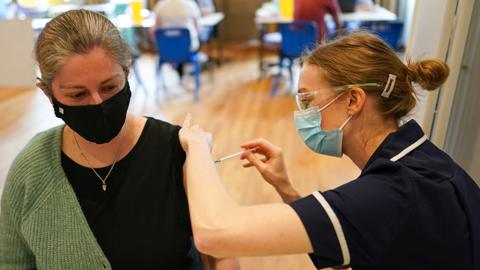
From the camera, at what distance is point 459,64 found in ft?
5.41

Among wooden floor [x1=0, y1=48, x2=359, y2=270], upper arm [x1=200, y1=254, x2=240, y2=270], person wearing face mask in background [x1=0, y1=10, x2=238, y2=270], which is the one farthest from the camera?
wooden floor [x1=0, y1=48, x2=359, y2=270]

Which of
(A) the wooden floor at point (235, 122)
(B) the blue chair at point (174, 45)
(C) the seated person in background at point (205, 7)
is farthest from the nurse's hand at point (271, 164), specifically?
(C) the seated person in background at point (205, 7)

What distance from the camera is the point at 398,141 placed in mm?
974

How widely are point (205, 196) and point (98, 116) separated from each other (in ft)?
1.32

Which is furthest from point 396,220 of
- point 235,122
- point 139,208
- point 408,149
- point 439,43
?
point 235,122

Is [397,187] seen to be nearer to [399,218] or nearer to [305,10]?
[399,218]

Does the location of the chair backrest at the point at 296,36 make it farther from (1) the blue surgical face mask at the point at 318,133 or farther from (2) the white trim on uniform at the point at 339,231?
(2) the white trim on uniform at the point at 339,231

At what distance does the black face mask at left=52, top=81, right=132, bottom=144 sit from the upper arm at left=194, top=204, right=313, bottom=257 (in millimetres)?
470

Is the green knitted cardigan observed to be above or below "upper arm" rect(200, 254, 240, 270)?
above

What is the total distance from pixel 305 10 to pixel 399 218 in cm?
382

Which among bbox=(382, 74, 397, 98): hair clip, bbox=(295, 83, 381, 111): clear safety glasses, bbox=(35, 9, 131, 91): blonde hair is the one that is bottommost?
bbox=(295, 83, 381, 111): clear safety glasses

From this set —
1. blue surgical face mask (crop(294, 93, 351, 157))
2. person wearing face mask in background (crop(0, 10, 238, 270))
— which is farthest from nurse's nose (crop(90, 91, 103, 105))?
blue surgical face mask (crop(294, 93, 351, 157))

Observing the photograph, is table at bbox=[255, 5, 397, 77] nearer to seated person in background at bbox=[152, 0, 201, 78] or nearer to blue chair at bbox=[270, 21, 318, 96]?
blue chair at bbox=[270, 21, 318, 96]

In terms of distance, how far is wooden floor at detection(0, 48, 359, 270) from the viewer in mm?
2765
